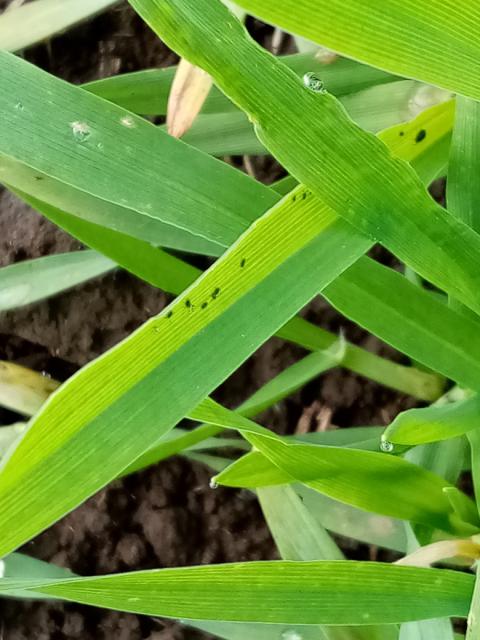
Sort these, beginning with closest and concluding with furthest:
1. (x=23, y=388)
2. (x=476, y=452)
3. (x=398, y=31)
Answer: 1. (x=398, y=31)
2. (x=476, y=452)
3. (x=23, y=388)

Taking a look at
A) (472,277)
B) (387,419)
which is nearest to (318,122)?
(472,277)

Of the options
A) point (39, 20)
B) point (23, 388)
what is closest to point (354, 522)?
point (23, 388)

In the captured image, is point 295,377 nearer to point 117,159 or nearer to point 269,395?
point 269,395

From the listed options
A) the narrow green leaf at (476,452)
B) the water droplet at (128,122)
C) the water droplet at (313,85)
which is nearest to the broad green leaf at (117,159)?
the water droplet at (128,122)

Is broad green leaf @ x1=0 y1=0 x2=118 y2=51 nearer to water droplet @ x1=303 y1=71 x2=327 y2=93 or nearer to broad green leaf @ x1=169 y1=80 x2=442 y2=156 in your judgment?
broad green leaf @ x1=169 y1=80 x2=442 y2=156

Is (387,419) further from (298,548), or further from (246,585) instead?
(246,585)

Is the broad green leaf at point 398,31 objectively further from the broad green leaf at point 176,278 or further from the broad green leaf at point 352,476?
the broad green leaf at point 176,278

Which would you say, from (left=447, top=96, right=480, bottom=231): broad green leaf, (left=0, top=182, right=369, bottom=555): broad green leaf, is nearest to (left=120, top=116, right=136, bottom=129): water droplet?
(left=0, top=182, right=369, bottom=555): broad green leaf
